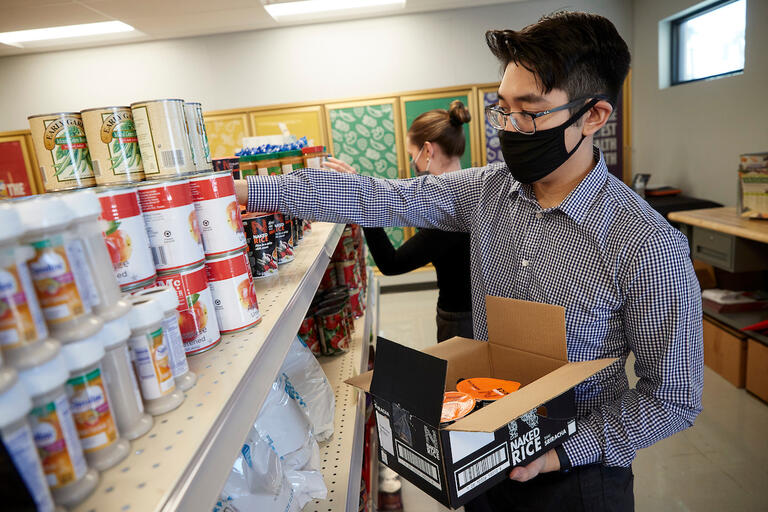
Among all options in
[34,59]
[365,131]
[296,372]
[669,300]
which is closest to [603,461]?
[669,300]

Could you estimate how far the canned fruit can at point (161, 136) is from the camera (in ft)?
3.15

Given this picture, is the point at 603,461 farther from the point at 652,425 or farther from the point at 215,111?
the point at 215,111

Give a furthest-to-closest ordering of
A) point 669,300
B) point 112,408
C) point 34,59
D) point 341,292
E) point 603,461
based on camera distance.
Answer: point 34,59
point 341,292
point 603,461
point 669,300
point 112,408

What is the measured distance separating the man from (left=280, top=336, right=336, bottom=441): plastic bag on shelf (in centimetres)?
48

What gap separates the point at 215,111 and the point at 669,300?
6.23 metres

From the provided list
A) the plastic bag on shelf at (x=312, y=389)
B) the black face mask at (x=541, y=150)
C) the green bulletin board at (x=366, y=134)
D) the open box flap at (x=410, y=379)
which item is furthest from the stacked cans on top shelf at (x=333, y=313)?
the green bulletin board at (x=366, y=134)

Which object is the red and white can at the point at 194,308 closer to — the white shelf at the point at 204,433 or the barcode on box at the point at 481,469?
the white shelf at the point at 204,433

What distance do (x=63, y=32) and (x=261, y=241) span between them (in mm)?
5894

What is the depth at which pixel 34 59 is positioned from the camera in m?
6.24

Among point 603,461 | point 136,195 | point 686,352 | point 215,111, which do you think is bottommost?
point 603,461

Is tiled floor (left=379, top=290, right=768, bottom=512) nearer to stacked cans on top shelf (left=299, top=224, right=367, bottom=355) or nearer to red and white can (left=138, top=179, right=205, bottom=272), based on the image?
stacked cans on top shelf (left=299, top=224, right=367, bottom=355)

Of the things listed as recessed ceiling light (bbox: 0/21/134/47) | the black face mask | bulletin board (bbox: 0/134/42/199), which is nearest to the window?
the black face mask

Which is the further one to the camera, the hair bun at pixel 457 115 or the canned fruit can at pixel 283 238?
the hair bun at pixel 457 115

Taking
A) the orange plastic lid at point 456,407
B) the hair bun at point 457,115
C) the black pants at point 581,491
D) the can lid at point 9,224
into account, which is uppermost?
the hair bun at point 457,115
